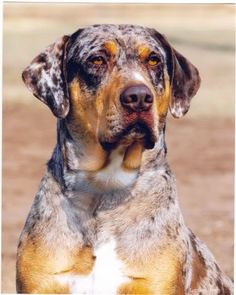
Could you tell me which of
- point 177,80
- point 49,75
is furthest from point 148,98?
point 49,75

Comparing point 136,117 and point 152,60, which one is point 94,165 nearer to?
point 136,117

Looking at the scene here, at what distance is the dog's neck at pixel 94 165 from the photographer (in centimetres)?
627

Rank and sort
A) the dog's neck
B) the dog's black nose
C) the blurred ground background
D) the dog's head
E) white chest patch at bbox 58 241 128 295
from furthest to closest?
the blurred ground background < the dog's neck < white chest patch at bbox 58 241 128 295 < the dog's head < the dog's black nose

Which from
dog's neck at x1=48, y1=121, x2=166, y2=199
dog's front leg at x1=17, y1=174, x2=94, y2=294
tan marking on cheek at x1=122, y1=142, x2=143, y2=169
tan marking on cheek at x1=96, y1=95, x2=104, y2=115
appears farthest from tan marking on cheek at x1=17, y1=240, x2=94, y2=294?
tan marking on cheek at x1=96, y1=95, x2=104, y2=115

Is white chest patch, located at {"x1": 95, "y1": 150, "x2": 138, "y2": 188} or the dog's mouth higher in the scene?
the dog's mouth

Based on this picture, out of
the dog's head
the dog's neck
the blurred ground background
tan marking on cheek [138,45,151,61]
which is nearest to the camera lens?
the dog's head

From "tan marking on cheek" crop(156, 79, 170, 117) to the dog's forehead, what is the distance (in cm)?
27

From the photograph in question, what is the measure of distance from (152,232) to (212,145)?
910 cm

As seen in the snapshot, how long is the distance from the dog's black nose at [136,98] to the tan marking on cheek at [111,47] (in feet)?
1.39

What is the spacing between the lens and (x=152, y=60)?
20.2ft

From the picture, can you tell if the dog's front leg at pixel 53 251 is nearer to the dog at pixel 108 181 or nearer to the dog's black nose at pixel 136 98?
the dog at pixel 108 181

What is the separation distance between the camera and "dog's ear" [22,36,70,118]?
20.3 ft

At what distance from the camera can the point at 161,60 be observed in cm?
622

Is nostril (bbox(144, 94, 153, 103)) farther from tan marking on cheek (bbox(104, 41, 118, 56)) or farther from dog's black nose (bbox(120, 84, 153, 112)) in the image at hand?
tan marking on cheek (bbox(104, 41, 118, 56))
